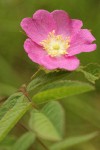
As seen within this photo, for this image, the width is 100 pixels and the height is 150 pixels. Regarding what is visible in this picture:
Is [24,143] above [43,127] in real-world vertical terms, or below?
below

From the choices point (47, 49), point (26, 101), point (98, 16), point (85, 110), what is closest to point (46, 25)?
point (47, 49)

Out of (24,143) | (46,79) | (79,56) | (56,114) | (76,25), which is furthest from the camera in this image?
(79,56)

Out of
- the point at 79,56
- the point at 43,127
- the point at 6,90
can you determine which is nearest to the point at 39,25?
the point at 43,127

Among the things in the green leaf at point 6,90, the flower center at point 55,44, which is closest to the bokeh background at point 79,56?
the green leaf at point 6,90

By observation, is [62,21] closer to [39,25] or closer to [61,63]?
[39,25]

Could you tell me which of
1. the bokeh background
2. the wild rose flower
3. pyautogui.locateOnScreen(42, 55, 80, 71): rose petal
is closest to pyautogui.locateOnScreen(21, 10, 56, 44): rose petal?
the wild rose flower

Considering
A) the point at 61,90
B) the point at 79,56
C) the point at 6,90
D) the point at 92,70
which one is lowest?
the point at 79,56
